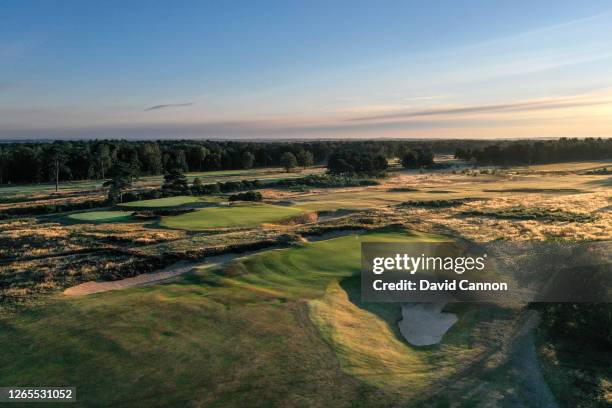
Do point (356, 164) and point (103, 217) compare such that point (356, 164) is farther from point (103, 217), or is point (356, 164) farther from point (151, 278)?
point (151, 278)

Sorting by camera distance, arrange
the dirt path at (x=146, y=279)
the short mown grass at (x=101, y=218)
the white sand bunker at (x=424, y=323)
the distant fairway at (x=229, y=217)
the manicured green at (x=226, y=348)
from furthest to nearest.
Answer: the short mown grass at (x=101, y=218)
the distant fairway at (x=229, y=217)
the dirt path at (x=146, y=279)
the white sand bunker at (x=424, y=323)
the manicured green at (x=226, y=348)

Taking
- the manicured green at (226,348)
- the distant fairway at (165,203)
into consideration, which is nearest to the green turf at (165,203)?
the distant fairway at (165,203)

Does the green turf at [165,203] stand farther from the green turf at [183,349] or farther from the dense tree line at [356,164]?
the dense tree line at [356,164]

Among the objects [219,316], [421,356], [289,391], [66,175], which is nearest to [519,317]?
[421,356]

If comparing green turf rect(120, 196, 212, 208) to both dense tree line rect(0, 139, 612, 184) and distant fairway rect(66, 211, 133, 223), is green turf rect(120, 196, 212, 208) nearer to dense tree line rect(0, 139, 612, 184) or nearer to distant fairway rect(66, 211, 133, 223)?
distant fairway rect(66, 211, 133, 223)

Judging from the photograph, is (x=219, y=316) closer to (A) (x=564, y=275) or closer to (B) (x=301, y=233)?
(A) (x=564, y=275)

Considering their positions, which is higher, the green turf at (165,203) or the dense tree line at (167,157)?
the dense tree line at (167,157)

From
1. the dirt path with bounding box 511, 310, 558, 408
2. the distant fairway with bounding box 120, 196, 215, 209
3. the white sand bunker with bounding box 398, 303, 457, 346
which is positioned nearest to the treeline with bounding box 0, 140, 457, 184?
the distant fairway with bounding box 120, 196, 215, 209
